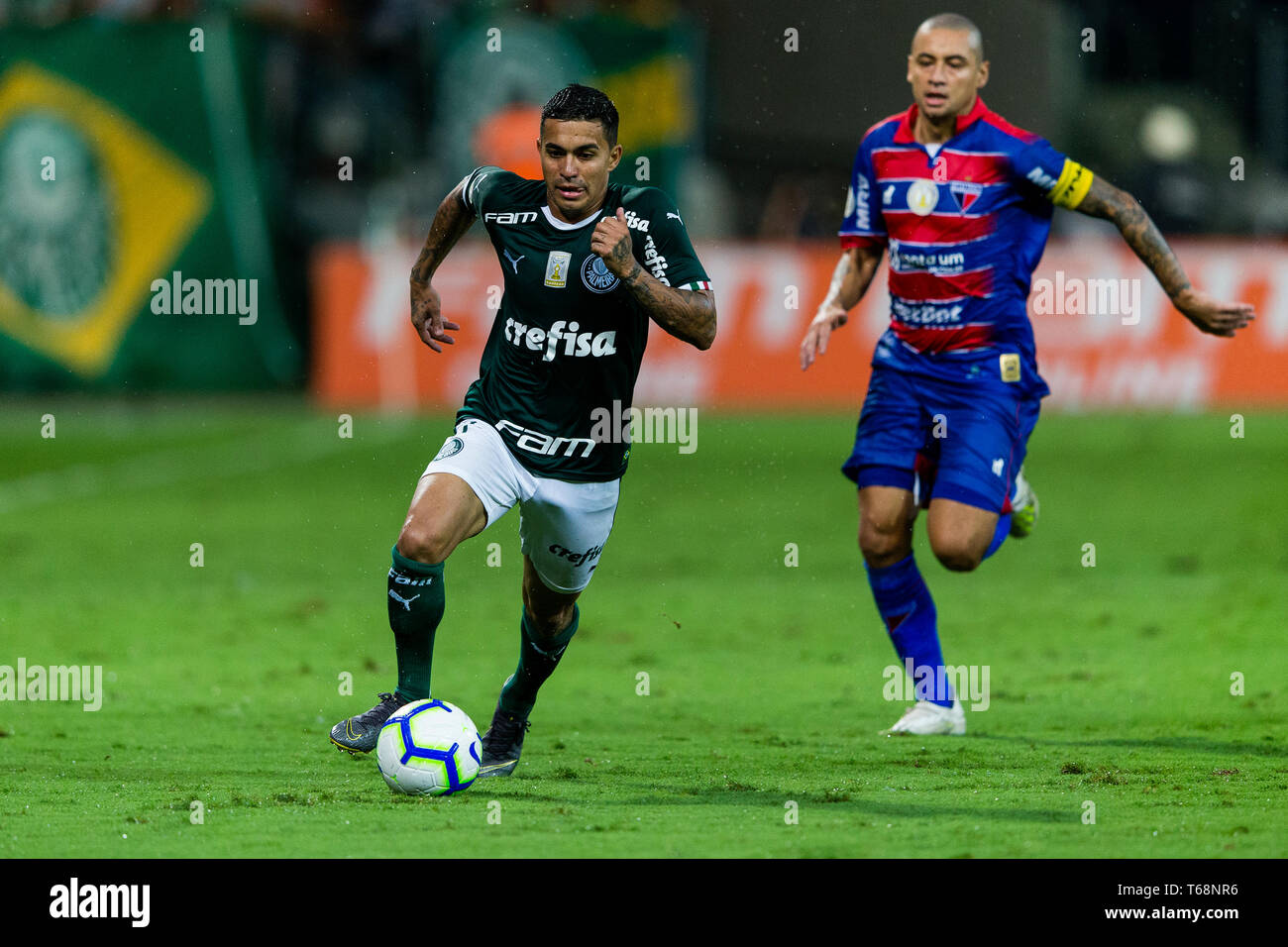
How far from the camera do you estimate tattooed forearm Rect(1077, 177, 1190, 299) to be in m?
7.85

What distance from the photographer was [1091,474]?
19047mm

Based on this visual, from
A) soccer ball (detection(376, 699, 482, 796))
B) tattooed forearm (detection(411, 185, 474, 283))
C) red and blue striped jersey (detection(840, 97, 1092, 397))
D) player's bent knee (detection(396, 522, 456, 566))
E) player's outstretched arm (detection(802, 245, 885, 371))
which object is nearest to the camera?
soccer ball (detection(376, 699, 482, 796))

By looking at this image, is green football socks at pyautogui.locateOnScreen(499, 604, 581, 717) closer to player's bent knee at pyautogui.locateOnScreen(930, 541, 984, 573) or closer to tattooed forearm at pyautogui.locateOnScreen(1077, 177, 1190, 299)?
player's bent knee at pyautogui.locateOnScreen(930, 541, 984, 573)

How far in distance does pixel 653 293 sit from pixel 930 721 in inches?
93.0

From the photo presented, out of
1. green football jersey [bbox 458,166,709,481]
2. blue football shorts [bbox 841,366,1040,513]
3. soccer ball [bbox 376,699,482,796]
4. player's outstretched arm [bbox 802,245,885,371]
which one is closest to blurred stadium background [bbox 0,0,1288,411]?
player's outstretched arm [bbox 802,245,885,371]

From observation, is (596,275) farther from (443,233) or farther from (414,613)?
(414,613)

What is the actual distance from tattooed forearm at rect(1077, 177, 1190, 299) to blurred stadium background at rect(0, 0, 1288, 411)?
1476 cm

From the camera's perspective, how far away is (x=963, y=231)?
8.04 m

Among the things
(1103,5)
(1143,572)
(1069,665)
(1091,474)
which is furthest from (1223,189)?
(1069,665)

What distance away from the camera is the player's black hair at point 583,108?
6801mm

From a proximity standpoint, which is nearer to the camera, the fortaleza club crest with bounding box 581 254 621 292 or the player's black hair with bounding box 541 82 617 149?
the player's black hair with bounding box 541 82 617 149

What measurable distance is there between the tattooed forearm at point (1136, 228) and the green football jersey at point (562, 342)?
1861 mm

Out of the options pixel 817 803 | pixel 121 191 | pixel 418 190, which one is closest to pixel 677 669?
pixel 817 803

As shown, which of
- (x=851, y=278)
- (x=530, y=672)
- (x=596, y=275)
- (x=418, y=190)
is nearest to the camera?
(x=596, y=275)
